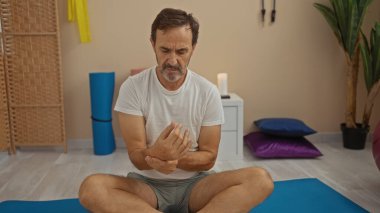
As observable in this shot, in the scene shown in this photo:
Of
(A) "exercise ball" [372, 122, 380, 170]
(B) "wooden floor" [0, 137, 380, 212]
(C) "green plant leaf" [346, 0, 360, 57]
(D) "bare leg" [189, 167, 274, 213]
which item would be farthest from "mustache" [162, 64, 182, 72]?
(C) "green plant leaf" [346, 0, 360, 57]

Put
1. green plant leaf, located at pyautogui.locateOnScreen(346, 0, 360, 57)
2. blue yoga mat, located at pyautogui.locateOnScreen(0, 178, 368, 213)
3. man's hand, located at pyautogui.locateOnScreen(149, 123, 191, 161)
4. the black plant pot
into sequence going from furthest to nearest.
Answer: the black plant pot < green plant leaf, located at pyautogui.locateOnScreen(346, 0, 360, 57) < blue yoga mat, located at pyautogui.locateOnScreen(0, 178, 368, 213) < man's hand, located at pyautogui.locateOnScreen(149, 123, 191, 161)

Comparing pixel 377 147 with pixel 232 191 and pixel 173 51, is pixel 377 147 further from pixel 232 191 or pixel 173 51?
pixel 173 51

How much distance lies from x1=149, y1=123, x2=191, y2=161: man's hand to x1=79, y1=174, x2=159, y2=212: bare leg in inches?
8.4

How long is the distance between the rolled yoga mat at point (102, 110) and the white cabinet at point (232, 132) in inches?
38.3

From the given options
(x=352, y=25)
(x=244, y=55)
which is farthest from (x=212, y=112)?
(x=352, y=25)

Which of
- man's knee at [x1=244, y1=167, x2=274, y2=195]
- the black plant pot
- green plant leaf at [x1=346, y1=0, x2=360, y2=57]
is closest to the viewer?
man's knee at [x1=244, y1=167, x2=274, y2=195]

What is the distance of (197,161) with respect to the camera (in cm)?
157

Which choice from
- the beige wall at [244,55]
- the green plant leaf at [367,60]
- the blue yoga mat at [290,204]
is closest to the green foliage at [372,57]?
the green plant leaf at [367,60]

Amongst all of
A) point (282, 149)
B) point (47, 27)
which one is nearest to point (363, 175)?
point (282, 149)

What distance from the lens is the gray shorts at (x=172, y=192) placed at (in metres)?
1.61

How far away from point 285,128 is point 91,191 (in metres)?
1.99

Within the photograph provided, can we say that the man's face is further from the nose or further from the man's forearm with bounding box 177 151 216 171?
the man's forearm with bounding box 177 151 216 171

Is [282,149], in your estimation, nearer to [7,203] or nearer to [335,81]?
[335,81]

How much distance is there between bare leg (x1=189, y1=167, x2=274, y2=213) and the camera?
144 cm
